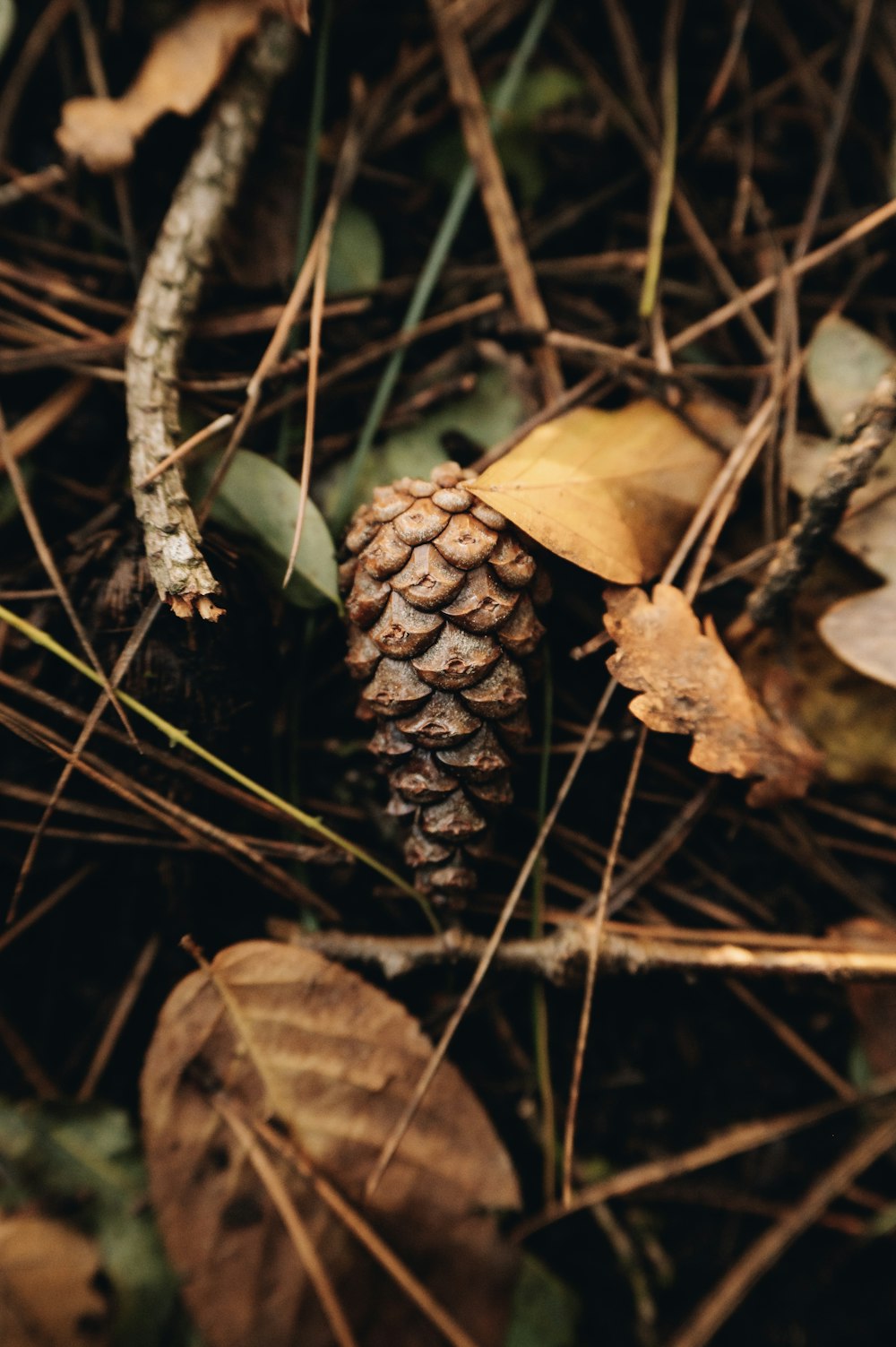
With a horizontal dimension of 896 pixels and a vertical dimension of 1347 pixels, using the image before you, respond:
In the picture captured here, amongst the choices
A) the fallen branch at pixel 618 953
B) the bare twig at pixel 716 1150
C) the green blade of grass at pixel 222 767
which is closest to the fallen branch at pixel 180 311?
the green blade of grass at pixel 222 767

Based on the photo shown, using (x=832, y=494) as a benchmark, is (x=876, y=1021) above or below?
below

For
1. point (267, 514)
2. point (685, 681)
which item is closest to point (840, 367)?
point (685, 681)

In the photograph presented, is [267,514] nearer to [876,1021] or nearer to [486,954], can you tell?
[486,954]

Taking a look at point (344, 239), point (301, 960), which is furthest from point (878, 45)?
point (301, 960)

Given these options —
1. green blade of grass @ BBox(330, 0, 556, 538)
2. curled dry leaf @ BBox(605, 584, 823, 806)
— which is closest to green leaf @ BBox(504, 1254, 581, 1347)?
curled dry leaf @ BBox(605, 584, 823, 806)

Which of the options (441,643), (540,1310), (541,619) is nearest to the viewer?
(441,643)

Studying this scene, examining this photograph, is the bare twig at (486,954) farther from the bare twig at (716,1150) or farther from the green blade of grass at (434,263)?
the green blade of grass at (434,263)
